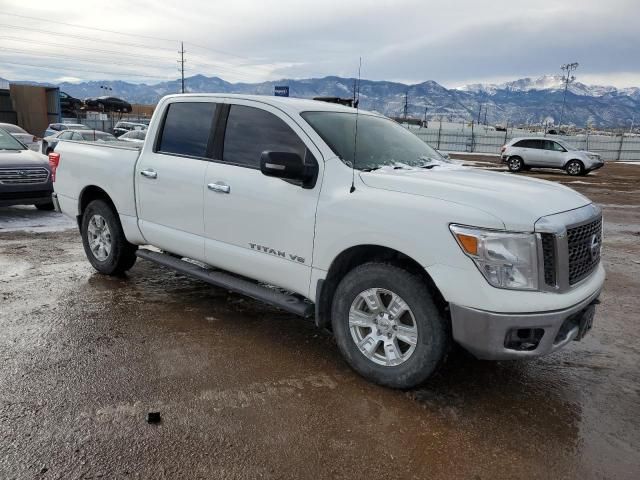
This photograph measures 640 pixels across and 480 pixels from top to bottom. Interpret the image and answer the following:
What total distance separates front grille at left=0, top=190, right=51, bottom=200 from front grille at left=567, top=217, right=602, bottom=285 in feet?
29.0

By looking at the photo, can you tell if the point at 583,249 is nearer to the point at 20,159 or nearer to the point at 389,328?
the point at 389,328

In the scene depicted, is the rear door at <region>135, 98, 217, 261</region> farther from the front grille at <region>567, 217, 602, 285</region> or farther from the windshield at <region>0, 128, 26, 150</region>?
the windshield at <region>0, 128, 26, 150</region>

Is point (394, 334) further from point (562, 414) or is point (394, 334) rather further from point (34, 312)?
point (34, 312)

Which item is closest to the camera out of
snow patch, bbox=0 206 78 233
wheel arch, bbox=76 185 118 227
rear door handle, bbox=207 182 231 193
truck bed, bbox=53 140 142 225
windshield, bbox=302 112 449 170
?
windshield, bbox=302 112 449 170

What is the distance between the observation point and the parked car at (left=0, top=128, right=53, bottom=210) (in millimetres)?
8633

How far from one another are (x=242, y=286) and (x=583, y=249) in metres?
2.50

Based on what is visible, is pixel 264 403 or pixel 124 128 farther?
pixel 124 128

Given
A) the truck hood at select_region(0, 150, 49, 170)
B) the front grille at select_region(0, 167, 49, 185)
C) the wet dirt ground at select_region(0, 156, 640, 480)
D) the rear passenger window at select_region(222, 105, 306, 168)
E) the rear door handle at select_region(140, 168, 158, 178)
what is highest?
the rear passenger window at select_region(222, 105, 306, 168)

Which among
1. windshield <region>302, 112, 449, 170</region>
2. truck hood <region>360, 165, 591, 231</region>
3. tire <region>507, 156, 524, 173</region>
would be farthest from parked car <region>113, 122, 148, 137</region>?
truck hood <region>360, 165, 591, 231</region>

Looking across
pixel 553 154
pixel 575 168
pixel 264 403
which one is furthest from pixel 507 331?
pixel 553 154

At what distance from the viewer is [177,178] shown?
448 centimetres

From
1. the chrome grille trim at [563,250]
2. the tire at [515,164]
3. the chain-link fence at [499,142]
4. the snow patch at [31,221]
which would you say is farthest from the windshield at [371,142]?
the chain-link fence at [499,142]

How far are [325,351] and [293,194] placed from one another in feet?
4.19

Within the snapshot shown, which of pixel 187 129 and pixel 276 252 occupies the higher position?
pixel 187 129
